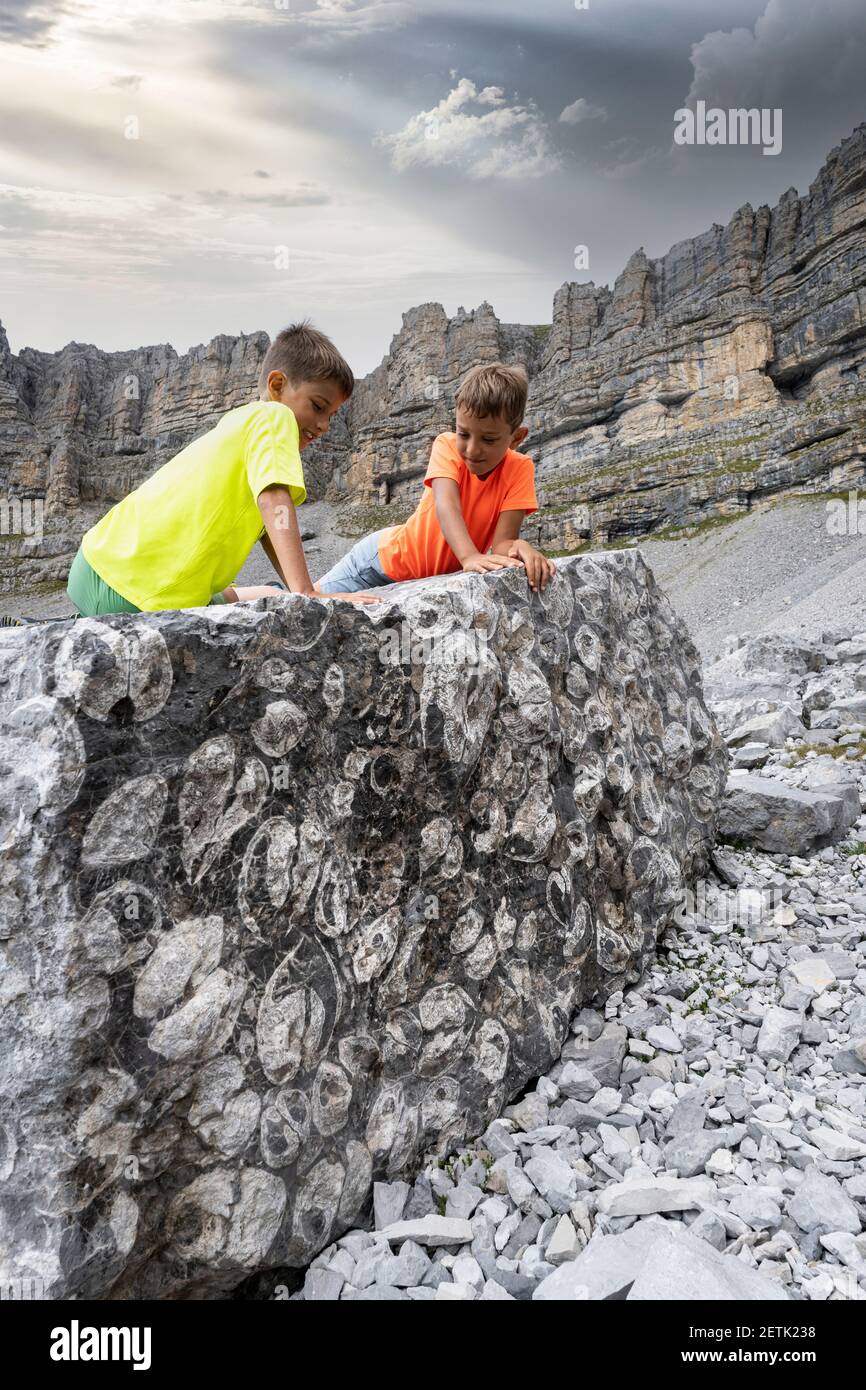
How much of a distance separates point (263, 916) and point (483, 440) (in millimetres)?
3599

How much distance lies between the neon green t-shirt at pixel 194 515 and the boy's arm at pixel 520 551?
5.76 ft

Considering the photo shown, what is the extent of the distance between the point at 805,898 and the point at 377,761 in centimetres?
430

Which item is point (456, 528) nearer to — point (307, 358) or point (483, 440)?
point (483, 440)

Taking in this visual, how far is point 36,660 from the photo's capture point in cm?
242

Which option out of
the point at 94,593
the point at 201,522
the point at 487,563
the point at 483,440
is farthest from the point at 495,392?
the point at 94,593

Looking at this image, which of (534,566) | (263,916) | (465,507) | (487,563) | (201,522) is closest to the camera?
(263,916)

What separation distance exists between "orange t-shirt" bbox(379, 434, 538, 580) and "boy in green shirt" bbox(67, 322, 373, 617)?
6.23 ft

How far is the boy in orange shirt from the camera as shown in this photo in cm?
475

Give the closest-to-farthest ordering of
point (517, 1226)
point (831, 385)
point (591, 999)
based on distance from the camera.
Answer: point (517, 1226) → point (591, 999) → point (831, 385)

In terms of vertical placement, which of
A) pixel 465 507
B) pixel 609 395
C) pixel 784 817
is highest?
pixel 609 395

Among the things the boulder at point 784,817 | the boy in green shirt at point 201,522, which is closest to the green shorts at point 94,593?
the boy in green shirt at point 201,522

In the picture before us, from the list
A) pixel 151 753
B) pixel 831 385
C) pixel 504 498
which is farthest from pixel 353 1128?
pixel 831 385

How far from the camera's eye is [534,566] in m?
4.68

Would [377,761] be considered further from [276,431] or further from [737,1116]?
[737,1116]
